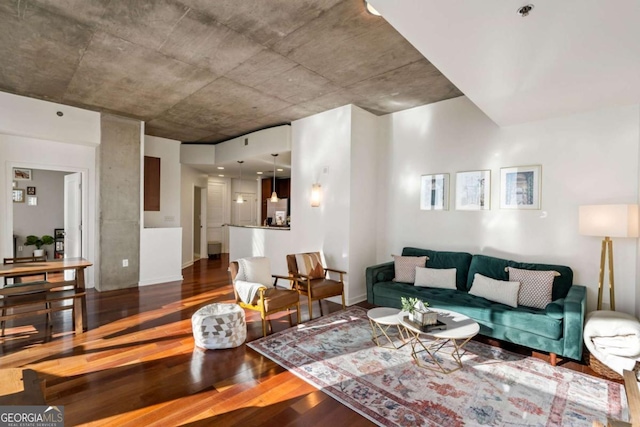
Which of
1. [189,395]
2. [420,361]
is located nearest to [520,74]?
[420,361]

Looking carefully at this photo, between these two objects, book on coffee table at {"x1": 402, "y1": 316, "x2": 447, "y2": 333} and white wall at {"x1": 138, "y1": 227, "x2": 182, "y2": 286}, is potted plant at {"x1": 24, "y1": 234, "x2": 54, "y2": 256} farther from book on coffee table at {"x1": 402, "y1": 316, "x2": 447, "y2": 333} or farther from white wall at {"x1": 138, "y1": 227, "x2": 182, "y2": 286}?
book on coffee table at {"x1": 402, "y1": 316, "x2": 447, "y2": 333}

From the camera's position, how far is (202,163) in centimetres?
743

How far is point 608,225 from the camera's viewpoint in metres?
3.02

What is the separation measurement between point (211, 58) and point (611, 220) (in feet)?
14.2

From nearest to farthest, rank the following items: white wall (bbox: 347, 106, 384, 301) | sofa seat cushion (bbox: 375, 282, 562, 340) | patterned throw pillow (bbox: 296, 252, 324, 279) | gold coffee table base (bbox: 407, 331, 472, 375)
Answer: gold coffee table base (bbox: 407, 331, 472, 375) < sofa seat cushion (bbox: 375, 282, 562, 340) < patterned throw pillow (bbox: 296, 252, 324, 279) < white wall (bbox: 347, 106, 384, 301)

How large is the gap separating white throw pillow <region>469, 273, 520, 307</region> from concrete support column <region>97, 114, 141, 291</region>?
5.56m

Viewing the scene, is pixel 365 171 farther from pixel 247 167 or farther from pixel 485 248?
pixel 247 167

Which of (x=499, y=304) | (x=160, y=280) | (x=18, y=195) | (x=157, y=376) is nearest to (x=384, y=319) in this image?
(x=499, y=304)

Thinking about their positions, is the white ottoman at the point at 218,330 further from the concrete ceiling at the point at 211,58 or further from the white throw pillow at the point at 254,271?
the concrete ceiling at the point at 211,58

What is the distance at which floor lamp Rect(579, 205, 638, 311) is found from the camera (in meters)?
2.94

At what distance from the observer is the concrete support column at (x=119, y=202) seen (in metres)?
5.29

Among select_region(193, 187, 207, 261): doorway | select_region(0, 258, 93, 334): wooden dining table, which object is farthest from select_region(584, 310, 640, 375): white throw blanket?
select_region(193, 187, 207, 261): doorway

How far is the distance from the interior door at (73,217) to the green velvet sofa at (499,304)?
5.09 metres

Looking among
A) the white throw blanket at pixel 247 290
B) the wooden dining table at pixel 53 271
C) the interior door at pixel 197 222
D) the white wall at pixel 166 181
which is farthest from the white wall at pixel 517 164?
the interior door at pixel 197 222
